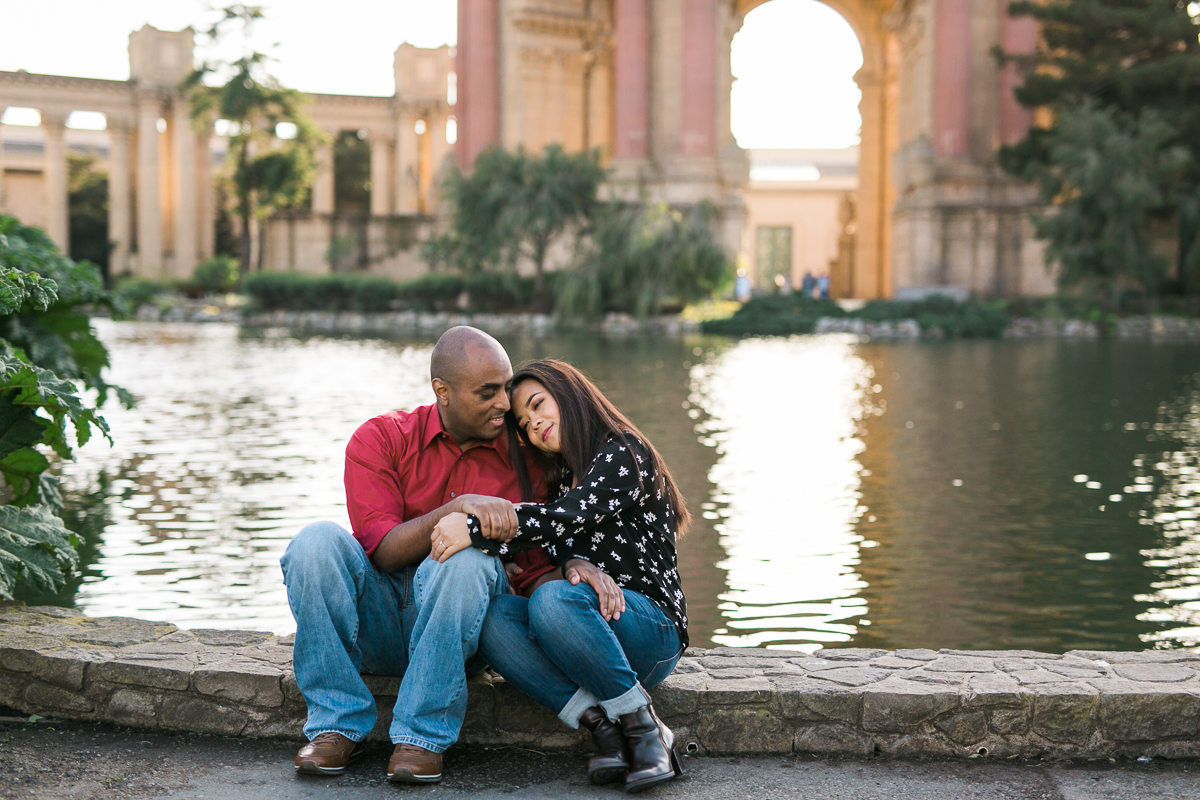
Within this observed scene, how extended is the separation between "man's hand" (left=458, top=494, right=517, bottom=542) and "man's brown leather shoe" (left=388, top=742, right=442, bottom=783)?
62cm

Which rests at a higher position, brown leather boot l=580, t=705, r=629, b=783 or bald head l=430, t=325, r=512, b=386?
bald head l=430, t=325, r=512, b=386

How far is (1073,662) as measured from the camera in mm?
4082

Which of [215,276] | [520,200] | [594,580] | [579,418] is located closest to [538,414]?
[579,418]

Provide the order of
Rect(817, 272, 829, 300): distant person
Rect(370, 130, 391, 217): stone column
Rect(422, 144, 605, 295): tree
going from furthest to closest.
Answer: Rect(370, 130, 391, 217): stone column < Rect(817, 272, 829, 300): distant person < Rect(422, 144, 605, 295): tree

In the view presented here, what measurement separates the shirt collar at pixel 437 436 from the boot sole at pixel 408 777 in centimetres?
100

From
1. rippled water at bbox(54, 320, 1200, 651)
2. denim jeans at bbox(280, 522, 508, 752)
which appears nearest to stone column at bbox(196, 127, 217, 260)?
rippled water at bbox(54, 320, 1200, 651)

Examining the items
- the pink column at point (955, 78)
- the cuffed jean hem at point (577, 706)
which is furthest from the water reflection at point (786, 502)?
the pink column at point (955, 78)

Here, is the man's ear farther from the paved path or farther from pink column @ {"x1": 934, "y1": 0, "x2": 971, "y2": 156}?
pink column @ {"x1": 934, "y1": 0, "x2": 971, "y2": 156}

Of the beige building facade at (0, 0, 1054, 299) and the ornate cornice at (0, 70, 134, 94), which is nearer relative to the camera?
the beige building facade at (0, 0, 1054, 299)

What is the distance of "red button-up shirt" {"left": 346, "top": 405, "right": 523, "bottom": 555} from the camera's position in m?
3.82

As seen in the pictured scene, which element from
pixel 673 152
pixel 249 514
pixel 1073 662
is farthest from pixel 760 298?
pixel 1073 662

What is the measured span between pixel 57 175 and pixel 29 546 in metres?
69.8

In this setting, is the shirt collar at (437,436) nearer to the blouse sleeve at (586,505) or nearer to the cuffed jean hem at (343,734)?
the blouse sleeve at (586,505)

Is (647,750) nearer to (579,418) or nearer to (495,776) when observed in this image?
(495,776)
